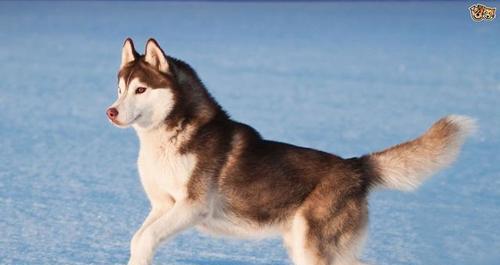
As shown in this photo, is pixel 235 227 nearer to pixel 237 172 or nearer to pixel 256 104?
pixel 237 172

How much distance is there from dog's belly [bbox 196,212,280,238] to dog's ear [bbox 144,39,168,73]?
83 centimetres

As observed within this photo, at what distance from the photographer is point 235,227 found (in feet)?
17.4

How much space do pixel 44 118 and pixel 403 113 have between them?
3.83 meters

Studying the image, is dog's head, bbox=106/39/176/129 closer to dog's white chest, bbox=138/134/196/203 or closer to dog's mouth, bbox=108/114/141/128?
dog's mouth, bbox=108/114/141/128

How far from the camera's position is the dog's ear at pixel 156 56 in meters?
5.29

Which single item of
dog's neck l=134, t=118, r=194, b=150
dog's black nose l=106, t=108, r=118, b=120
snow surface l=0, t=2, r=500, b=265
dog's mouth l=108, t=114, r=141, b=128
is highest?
dog's black nose l=106, t=108, r=118, b=120

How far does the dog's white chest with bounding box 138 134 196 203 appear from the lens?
5.16m

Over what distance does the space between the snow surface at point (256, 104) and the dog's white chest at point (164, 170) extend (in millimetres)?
832

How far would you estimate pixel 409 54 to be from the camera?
610 inches

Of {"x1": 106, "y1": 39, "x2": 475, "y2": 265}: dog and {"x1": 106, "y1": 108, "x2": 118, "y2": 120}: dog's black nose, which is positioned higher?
{"x1": 106, "y1": 108, "x2": 118, "y2": 120}: dog's black nose

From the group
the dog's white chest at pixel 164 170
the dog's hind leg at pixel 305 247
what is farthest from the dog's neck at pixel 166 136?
the dog's hind leg at pixel 305 247

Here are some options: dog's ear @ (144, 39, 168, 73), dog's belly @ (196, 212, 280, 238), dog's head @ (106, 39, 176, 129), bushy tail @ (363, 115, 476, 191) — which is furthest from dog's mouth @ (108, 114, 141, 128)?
bushy tail @ (363, 115, 476, 191)

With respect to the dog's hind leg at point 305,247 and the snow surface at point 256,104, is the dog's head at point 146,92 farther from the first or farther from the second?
the snow surface at point 256,104

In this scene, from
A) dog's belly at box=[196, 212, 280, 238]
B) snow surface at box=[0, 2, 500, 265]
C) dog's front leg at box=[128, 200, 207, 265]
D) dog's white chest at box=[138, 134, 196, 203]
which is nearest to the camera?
dog's front leg at box=[128, 200, 207, 265]
